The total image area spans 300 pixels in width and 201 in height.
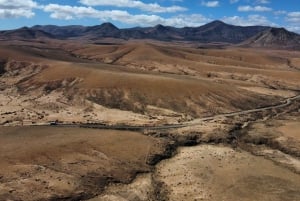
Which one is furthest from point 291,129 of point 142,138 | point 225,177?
point 225,177

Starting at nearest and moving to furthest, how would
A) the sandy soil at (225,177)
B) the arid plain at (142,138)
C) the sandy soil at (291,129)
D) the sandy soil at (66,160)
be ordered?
the sandy soil at (66,160) → the sandy soil at (225,177) → the arid plain at (142,138) → the sandy soil at (291,129)

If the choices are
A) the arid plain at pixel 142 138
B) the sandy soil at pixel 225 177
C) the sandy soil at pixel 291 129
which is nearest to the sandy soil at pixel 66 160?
the arid plain at pixel 142 138

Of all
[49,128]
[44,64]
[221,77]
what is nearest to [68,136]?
[49,128]

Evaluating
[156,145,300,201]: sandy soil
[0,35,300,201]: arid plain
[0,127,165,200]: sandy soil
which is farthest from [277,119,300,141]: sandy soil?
[0,127,165,200]: sandy soil

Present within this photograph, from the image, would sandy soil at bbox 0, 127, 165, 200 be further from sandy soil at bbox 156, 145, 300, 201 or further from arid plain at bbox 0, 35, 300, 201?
sandy soil at bbox 156, 145, 300, 201

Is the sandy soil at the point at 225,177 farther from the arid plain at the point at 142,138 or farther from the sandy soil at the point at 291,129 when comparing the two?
the sandy soil at the point at 291,129

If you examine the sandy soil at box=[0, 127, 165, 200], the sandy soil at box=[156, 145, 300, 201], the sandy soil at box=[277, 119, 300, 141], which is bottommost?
the sandy soil at box=[156, 145, 300, 201]

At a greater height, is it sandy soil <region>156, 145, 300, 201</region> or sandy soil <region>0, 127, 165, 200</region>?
sandy soil <region>0, 127, 165, 200</region>

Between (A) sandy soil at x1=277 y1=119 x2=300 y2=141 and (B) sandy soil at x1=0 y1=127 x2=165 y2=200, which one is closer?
(B) sandy soil at x1=0 y1=127 x2=165 y2=200

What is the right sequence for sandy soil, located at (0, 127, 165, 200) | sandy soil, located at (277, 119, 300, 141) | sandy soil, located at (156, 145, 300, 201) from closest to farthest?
sandy soil, located at (0, 127, 165, 200) → sandy soil, located at (156, 145, 300, 201) → sandy soil, located at (277, 119, 300, 141)
